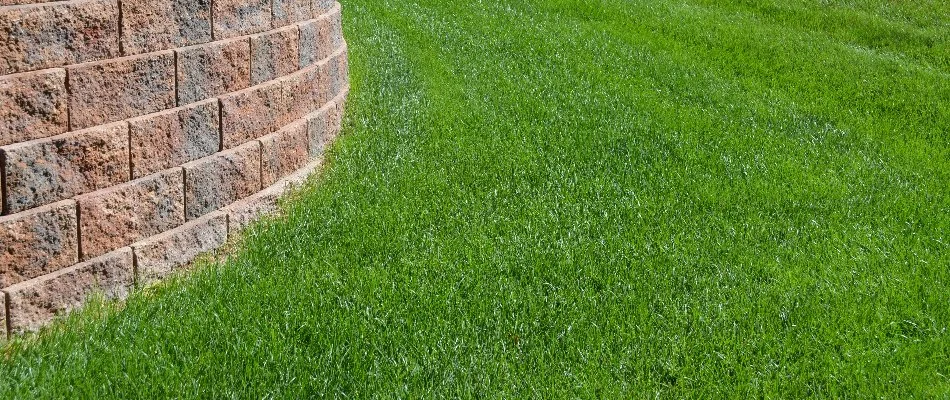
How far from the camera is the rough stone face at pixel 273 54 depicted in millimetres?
5477

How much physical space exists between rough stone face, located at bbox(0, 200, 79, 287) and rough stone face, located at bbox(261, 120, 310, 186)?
1457mm

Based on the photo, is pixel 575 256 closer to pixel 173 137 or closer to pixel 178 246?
pixel 178 246

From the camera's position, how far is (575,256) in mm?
5551

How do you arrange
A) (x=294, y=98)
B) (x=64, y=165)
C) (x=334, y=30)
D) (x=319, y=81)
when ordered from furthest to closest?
(x=334, y=30) < (x=319, y=81) < (x=294, y=98) < (x=64, y=165)

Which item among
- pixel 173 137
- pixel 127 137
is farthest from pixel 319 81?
pixel 127 137

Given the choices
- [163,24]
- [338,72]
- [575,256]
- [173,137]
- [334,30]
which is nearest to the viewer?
[163,24]

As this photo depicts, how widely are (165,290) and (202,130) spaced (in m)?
0.76

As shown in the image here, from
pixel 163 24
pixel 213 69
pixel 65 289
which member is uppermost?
pixel 163 24

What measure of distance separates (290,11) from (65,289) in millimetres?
2245

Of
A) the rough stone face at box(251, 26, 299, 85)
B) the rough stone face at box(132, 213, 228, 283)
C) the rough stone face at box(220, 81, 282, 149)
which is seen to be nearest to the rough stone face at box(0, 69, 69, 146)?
the rough stone face at box(132, 213, 228, 283)

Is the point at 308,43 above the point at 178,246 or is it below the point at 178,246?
above

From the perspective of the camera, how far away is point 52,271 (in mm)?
4203

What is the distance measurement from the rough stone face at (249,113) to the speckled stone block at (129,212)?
442mm

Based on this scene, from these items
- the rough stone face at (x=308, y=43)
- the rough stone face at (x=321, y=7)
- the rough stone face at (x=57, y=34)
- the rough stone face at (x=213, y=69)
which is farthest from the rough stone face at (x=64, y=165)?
the rough stone face at (x=321, y=7)
